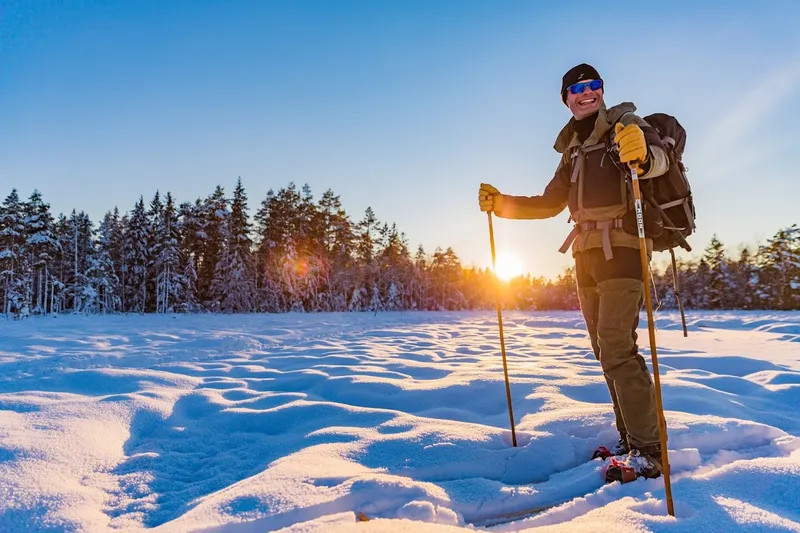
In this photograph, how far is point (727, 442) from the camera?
2.47m

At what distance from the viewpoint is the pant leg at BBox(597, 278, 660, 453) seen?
6.83ft

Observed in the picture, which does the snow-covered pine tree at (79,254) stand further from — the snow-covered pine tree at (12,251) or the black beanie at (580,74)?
the black beanie at (580,74)

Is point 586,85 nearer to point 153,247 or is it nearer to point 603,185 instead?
point 603,185

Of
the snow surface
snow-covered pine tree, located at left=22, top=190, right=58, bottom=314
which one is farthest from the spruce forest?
the snow surface

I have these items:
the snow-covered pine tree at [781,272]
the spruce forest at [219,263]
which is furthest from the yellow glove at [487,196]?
the snow-covered pine tree at [781,272]


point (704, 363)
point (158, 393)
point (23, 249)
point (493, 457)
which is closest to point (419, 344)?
point (704, 363)

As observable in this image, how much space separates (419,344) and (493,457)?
5817 millimetres

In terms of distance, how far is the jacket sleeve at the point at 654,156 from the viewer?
6.44 ft

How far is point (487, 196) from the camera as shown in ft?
9.09

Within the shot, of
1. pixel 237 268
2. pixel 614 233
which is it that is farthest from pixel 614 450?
pixel 237 268

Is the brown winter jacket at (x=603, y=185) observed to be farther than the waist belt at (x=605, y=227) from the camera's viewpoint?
No

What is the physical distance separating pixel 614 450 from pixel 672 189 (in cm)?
152

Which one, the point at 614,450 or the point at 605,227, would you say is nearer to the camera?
the point at 605,227

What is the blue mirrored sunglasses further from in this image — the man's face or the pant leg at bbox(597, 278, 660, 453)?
the pant leg at bbox(597, 278, 660, 453)
